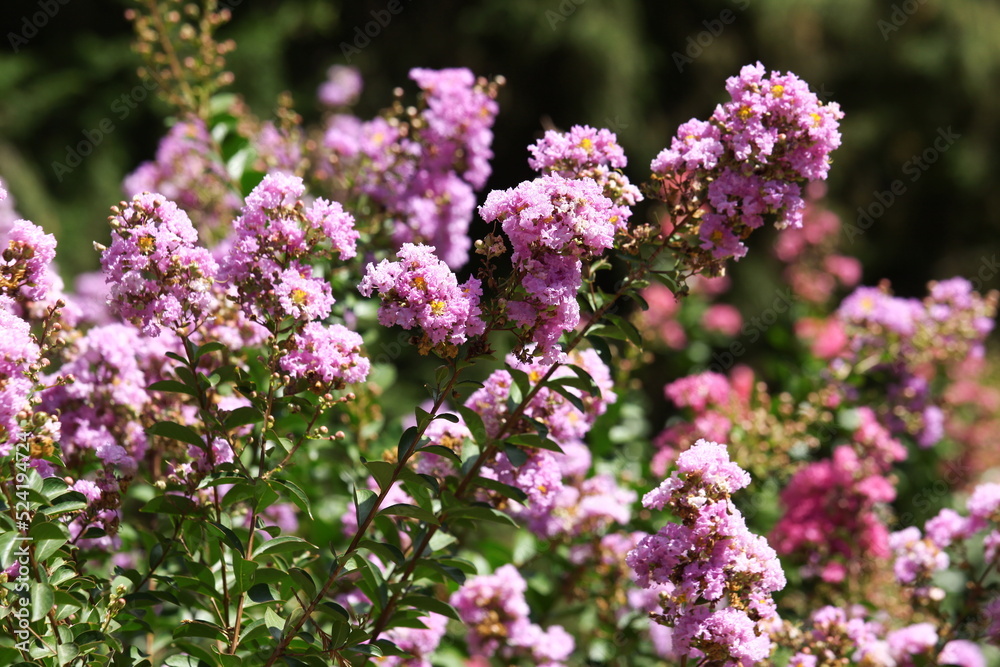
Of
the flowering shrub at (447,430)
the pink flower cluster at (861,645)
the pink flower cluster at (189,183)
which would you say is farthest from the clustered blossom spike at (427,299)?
the pink flower cluster at (189,183)

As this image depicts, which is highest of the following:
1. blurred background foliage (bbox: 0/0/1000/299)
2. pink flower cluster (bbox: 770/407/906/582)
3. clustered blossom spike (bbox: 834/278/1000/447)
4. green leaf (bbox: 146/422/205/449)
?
blurred background foliage (bbox: 0/0/1000/299)

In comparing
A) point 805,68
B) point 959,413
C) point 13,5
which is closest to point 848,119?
point 805,68

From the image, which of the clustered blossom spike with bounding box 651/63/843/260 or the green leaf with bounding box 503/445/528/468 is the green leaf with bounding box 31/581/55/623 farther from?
the clustered blossom spike with bounding box 651/63/843/260

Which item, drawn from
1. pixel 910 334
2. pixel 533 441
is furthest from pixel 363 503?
pixel 910 334

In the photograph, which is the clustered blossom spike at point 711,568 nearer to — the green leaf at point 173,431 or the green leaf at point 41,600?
the green leaf at point 173,431

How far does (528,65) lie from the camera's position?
6.65 metres

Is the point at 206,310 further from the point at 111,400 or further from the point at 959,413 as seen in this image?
the point at 959,413

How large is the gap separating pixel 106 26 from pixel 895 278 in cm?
713

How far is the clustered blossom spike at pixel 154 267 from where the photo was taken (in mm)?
1434

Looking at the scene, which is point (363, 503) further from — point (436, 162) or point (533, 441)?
point (436, 162)

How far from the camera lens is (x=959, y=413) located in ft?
14.3

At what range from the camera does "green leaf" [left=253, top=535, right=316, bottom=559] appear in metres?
1.46

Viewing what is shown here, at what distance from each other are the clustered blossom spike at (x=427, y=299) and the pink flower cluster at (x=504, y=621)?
85 centimetres

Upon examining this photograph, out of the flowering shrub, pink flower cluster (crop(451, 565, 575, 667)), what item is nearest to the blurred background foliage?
the flowering shrub
